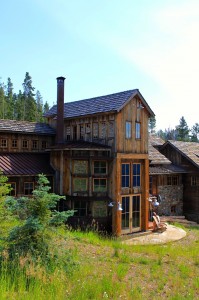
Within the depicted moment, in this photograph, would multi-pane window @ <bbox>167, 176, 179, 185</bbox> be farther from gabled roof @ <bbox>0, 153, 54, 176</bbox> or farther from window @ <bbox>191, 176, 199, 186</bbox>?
gabled roof @ <bbox>0, 153, 54, 176</bbox>

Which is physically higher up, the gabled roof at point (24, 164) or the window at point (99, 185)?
the gabled roof at point (24, 164)

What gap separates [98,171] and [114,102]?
4.61 m

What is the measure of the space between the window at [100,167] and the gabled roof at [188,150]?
550 inches

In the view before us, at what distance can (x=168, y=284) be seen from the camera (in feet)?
28.8

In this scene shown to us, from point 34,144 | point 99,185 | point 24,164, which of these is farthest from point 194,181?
point 24,164

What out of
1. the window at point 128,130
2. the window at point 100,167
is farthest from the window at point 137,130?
the window at point 100,167

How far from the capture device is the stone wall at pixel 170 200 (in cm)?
2830

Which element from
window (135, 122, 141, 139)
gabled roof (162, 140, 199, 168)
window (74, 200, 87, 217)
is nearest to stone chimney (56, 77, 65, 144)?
window (74, 200, 87, 217)

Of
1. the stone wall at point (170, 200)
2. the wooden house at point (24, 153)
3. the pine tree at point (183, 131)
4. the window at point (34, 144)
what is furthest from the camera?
the pine tree at point (183, 131)

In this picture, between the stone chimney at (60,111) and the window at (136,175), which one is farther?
the stone chimney at (60,111)

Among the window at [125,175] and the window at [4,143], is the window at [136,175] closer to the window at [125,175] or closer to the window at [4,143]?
the window at [125,175]

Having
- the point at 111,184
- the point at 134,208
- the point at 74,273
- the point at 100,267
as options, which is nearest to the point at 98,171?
the point at 111,184

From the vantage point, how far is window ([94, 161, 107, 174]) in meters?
18.9

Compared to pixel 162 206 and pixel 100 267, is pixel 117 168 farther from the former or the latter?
pixel 162 206
